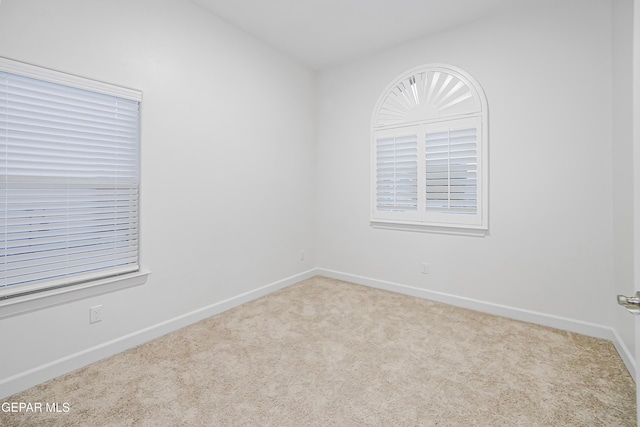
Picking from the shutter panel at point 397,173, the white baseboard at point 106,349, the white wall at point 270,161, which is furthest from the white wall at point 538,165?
the white baseboard at point 106,349

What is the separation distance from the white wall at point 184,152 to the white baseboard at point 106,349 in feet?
0.05

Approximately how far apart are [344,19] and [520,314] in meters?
3.21

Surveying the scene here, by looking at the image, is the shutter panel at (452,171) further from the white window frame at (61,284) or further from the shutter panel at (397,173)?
the white window frame at (61,284)

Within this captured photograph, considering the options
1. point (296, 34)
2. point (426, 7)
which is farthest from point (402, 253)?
point (296, 34)

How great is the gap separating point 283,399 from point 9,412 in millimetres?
1438

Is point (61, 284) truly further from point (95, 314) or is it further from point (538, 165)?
point (538, 165)

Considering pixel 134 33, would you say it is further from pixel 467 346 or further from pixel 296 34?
pixel 467 346

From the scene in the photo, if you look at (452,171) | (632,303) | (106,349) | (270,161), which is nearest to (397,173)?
(452,171)

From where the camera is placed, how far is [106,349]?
2.15 m

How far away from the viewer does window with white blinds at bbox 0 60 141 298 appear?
5.75 ft

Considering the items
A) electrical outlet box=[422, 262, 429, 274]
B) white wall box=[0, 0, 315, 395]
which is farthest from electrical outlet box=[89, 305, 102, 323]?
electrical outlet box=[422, 262, 429, 274]

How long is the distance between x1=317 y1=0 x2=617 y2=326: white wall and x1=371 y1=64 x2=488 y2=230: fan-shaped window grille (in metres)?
0.13

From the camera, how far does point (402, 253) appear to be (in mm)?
3498

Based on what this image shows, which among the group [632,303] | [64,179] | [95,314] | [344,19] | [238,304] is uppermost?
[344,19]
